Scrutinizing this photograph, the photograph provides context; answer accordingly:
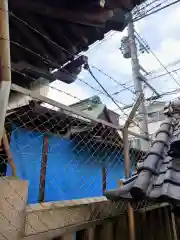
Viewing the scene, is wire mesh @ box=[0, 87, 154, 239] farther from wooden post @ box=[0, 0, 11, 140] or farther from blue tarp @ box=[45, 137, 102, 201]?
wooden post @ box=[0, 0, 11, 140]

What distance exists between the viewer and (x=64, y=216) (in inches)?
73.6

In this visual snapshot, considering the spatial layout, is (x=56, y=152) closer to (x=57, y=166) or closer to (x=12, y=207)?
(x=57, y=166)

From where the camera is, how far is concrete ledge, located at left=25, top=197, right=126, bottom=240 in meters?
1.61

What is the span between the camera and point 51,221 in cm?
175

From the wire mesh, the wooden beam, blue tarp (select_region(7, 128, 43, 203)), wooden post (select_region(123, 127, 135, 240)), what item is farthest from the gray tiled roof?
blue tarp (select_region(7, 128, 43, 203))

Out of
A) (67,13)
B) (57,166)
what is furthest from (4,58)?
(57,166)

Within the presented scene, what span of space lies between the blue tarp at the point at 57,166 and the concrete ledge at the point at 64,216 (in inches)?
62.8

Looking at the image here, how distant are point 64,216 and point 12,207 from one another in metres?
0.60

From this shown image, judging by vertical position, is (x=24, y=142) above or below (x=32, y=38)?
below

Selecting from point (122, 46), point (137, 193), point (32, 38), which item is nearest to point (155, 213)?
point (137, 193)

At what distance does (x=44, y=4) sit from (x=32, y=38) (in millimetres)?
701

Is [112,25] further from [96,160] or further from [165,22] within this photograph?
[165,22]

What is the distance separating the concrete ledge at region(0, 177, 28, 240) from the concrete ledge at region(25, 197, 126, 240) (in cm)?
11

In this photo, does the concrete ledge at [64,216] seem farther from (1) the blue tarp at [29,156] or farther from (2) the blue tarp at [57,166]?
(1) the blue tarp at [29,156]
